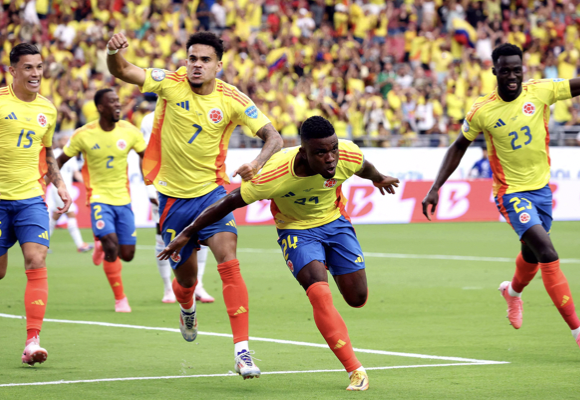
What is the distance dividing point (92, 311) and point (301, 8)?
69.4 feet

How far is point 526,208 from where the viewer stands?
7.96 meters

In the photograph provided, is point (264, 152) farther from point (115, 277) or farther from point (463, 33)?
point (463, 33)

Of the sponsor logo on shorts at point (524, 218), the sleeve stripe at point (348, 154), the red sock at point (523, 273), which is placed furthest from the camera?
the red sock at point (523, 273)

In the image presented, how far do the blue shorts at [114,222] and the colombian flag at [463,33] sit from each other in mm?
21899

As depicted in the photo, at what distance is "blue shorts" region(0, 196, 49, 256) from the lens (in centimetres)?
749

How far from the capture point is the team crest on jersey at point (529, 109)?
8.16m

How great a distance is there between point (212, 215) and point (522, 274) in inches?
142

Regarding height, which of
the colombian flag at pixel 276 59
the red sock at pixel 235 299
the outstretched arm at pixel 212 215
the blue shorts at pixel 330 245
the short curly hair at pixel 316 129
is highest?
the short curly hair at pixel 316 129

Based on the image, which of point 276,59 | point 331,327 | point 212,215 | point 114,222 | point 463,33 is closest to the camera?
point 331,327

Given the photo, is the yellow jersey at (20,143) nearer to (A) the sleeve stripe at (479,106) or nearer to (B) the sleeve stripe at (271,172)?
(B) the sleeve stripe at (271,172)

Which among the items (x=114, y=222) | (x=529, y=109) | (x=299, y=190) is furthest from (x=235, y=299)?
(x=114, y=222)

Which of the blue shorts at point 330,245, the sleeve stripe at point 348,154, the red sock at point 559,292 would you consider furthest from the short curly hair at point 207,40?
the red sock at point 559,292

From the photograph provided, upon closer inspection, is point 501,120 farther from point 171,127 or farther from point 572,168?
point 572,168

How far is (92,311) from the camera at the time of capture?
10.5 metres
